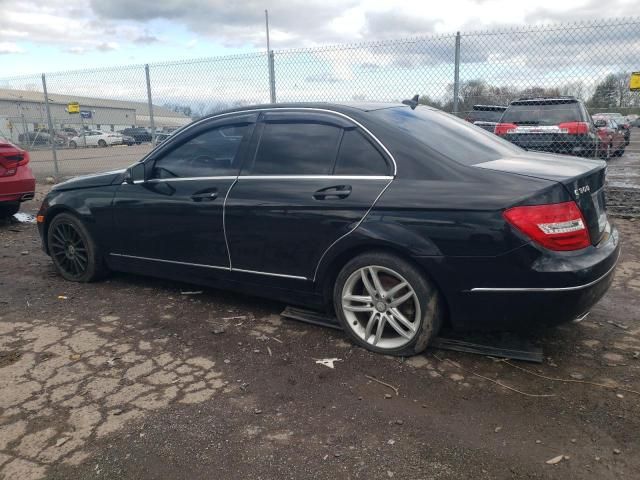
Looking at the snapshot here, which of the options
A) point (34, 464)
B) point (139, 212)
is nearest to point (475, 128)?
point (139, 212)

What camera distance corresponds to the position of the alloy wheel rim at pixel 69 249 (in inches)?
194

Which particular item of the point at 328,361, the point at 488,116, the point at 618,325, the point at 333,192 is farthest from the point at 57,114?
the point at 618,325

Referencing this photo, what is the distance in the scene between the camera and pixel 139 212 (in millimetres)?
4375

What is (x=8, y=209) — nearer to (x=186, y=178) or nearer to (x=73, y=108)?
(x=186, y=178)

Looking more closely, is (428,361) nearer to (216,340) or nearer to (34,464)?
(216,340)

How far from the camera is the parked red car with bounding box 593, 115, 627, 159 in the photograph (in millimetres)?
9906

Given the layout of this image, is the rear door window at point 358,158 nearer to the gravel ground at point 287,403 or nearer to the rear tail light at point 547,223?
the rear tail light at point 547,223

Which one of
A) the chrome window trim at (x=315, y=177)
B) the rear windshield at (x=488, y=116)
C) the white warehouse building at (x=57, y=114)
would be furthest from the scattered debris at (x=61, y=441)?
the white warehouse building at (x=57, y=114)

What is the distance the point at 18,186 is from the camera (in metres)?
7.55

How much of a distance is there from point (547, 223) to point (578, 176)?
16.8 inches

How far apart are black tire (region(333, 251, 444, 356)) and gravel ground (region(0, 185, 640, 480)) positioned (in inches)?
3.8

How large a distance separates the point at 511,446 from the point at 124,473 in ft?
5.85

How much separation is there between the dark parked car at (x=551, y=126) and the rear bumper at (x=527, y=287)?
610 centimetres

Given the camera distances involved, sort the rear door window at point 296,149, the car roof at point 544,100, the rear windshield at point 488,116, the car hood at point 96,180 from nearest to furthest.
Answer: the rear door window at point 296,149 → the car hood at point 96,180 → the car roof at point 544,100 → the rear windshield at point 488,116
